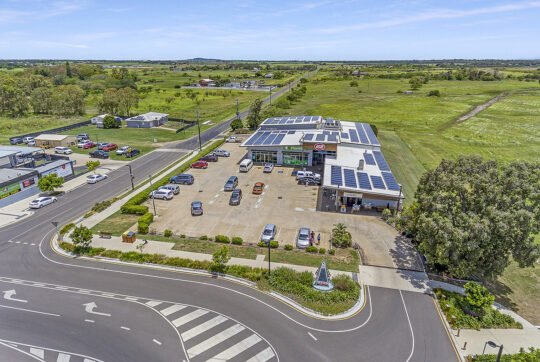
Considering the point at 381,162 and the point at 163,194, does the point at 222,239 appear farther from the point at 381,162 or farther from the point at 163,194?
the point at 381,162

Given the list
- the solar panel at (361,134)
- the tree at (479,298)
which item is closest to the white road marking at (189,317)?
the tree at (479,298)

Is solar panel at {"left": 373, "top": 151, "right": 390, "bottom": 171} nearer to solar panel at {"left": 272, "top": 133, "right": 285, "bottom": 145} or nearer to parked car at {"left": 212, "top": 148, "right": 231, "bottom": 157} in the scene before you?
solar panel at {"left": 272, "top": 133, "right": 285, "bottom": 145}

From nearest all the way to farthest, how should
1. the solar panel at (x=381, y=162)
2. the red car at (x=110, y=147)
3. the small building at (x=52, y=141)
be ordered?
the solar panel at (x=381, y=162) < the red car at (x=110, y=147) < the small building at (x=52, y=141)

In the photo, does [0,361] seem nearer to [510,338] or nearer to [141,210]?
[141,210]

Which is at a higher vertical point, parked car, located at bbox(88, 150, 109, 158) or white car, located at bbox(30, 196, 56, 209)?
parked car, located at bbox(88, 150, 109, 158)

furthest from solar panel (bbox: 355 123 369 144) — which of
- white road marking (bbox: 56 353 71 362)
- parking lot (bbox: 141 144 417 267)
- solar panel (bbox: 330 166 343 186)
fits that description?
white road marking (bbox: 56 353 71 362)

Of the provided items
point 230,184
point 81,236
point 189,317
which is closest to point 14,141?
point 81,236

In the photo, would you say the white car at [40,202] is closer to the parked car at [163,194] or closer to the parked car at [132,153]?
the parked car at [163,194]
